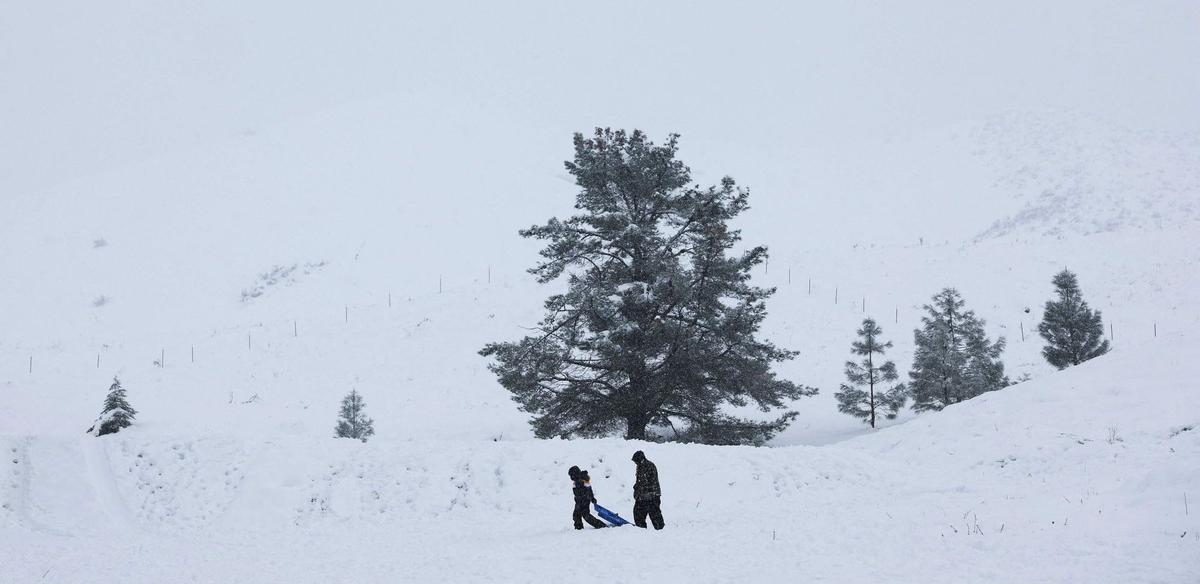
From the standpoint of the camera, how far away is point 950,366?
26.2 m

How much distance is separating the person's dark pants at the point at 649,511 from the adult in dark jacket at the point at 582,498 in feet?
2.20

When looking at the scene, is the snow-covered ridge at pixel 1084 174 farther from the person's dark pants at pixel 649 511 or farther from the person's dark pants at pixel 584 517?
the person's dark pants at pixel 584 517

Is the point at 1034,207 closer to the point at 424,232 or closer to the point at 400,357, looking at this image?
the point at 424,232

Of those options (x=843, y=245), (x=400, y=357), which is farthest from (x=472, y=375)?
(x=843, y=245)

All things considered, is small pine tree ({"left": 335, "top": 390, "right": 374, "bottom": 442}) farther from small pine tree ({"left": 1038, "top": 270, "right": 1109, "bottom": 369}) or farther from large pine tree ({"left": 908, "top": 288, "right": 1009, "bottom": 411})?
small pine tree ({"left": 1038, "top": 270, "right": 1109, "bottom": 369})

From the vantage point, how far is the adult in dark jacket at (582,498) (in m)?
12.8

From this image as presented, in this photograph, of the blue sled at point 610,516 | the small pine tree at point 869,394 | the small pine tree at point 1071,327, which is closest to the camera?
the blue sled at point 610,516

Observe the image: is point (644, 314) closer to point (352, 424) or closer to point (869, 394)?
point (352, 424)

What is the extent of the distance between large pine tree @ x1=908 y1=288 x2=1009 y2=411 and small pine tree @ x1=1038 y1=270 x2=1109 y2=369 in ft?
6.84

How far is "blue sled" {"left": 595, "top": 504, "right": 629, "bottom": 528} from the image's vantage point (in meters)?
12.9

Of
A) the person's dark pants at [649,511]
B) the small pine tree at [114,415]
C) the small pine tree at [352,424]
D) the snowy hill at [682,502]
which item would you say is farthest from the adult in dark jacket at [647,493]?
the small pine tree at [352,424]

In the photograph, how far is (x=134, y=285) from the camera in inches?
2127

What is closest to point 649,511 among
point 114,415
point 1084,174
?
point 114,415

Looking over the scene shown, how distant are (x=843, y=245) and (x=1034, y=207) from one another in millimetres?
18312
